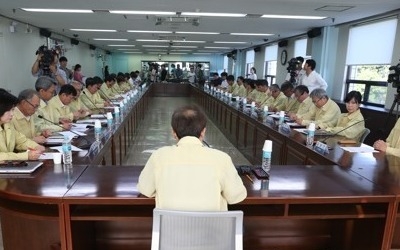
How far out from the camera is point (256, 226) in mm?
1892

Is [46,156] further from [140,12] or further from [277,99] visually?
[277,99]

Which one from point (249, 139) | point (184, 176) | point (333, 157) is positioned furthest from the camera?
point (249, 139)

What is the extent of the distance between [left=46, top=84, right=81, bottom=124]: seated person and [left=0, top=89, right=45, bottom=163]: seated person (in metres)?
1.07

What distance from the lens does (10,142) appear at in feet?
6.84

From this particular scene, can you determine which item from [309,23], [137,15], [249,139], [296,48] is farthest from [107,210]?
[296,48]

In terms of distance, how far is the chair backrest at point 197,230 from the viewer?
3.26ft

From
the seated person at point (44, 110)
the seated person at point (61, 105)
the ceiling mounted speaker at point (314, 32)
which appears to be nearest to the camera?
the seated person at point (44, 110)

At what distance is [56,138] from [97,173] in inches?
39.9

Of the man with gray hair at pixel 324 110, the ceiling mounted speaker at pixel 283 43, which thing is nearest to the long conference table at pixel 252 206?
the man with gray hair at pixel 324 110

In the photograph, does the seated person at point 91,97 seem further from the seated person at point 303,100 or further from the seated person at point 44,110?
the seated person at point 303,100

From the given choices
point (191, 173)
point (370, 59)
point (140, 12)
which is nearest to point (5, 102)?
point (191, 173)

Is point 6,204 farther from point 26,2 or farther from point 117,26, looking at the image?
point 117,26

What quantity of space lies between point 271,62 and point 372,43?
17.1 feet

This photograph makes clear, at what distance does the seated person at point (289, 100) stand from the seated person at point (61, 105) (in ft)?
9.66
